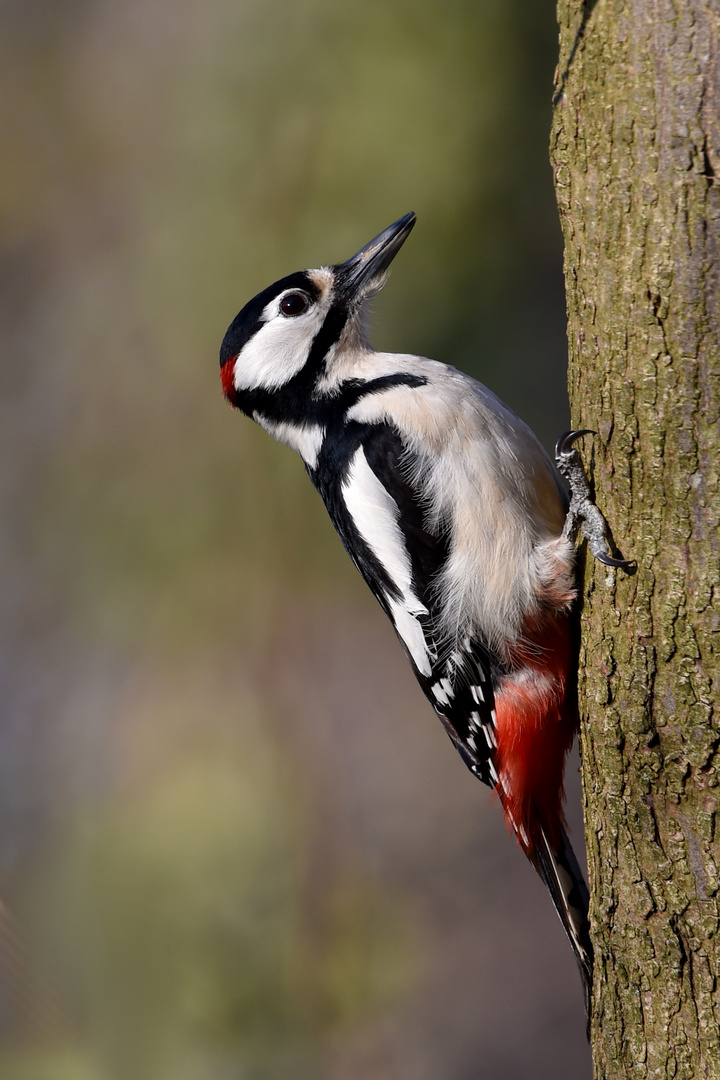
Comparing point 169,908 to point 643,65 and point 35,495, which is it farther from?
point 643,65

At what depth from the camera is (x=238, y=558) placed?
4477 mm

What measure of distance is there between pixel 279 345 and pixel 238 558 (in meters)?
2.47

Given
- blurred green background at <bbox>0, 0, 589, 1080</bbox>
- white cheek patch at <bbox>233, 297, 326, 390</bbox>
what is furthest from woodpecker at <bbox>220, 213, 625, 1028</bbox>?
blurred green background at <bbox>0, 0, 589, 1080</bbox>

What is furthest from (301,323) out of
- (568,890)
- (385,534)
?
(568,890)

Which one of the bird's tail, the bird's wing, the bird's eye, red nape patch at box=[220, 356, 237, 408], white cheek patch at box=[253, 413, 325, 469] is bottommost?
the bird's tail

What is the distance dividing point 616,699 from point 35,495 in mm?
4074

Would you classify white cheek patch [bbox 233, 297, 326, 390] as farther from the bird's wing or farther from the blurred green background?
the blurred green background

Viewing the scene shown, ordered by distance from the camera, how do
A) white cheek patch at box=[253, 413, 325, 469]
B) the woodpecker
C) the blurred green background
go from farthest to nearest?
1. the blurred green background
2. white cheek patch at box=[253, 413, 325, 469]
3. the woodpecker

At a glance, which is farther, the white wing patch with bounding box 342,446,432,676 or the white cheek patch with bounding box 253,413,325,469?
the white cheek patch with bounding box 253,413,325,469

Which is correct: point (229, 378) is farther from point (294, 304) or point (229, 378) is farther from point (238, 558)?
point (238, 558)

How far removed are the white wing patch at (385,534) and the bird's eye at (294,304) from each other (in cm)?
51

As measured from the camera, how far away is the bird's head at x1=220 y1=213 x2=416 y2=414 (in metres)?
2.10

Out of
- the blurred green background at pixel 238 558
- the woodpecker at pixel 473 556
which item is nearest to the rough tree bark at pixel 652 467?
the woodpecker at pixel 473 556

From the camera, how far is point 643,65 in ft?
3.83
